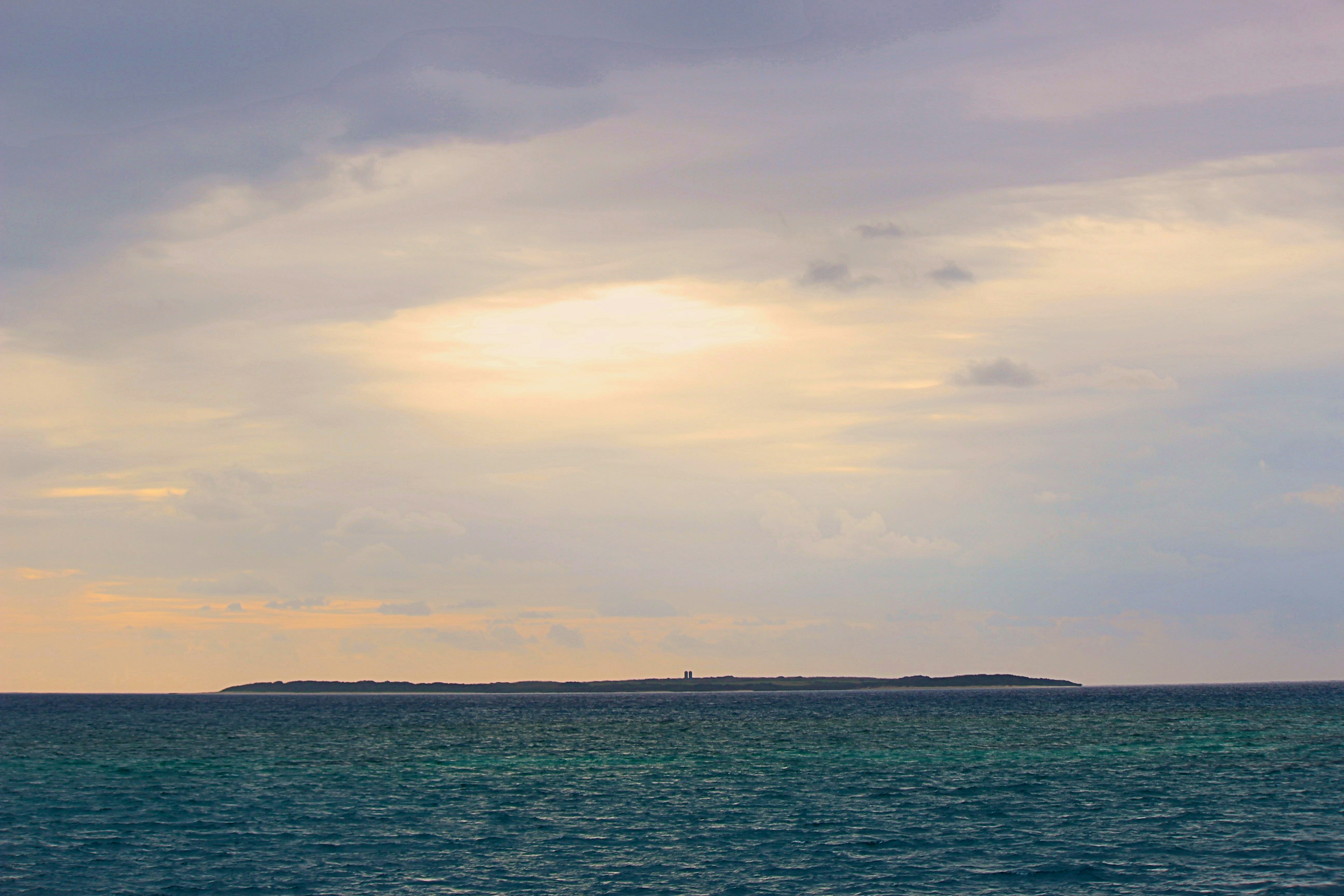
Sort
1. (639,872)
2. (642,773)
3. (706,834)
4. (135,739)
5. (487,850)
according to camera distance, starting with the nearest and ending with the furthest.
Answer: (639,872)
(487,850)
(706,834)
(642,773)
(135,739)

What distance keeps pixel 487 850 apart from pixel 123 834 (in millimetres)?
20492

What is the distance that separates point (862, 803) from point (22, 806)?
52260 millimetres

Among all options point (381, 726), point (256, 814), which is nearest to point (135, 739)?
point (381, 726)

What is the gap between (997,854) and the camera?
53594mm

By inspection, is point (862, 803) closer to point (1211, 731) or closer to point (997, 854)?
point (997, 854)

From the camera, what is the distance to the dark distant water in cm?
4925

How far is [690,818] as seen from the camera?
6600cm

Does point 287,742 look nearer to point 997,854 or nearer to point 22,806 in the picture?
point 22,806

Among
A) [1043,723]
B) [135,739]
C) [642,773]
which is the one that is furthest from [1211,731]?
[135,739]

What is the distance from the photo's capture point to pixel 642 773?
302 feet

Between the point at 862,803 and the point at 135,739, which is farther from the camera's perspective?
the point at 135,739

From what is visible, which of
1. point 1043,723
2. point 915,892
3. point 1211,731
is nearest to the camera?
point 915,892

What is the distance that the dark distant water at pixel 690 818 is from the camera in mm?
49250

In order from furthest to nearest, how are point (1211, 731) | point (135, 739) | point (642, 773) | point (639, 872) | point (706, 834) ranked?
point (135, 739) → point (1211, 731) → point (642, 773) → point (706, 834) → point (639, 872)
